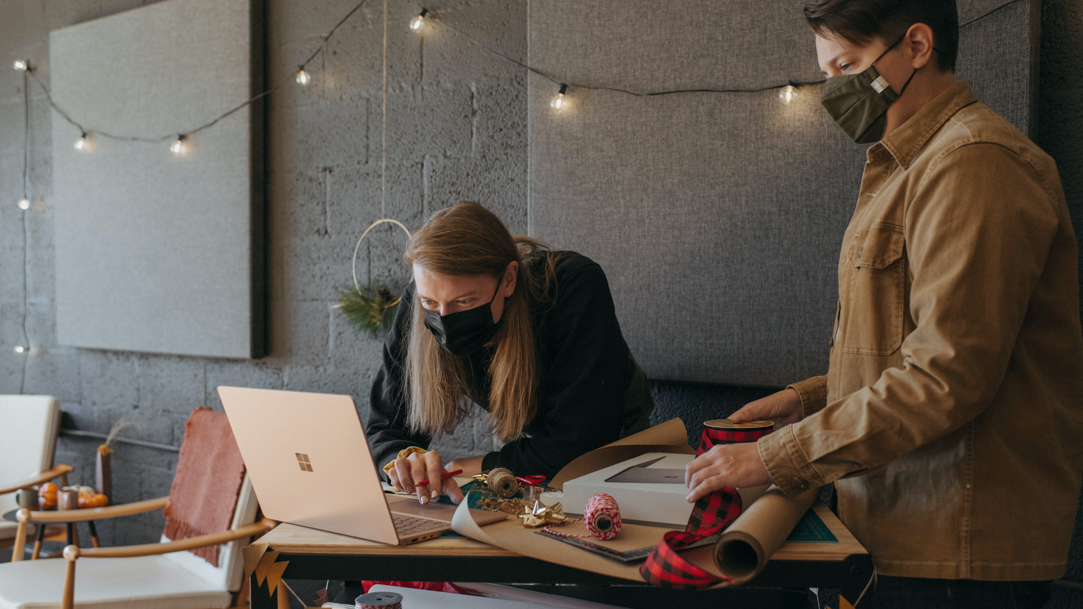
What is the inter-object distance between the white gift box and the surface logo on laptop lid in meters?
0.39

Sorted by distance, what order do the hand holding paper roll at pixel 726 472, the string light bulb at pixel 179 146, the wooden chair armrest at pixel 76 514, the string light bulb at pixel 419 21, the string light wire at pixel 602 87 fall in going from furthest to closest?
the string light bulb at pixel 179 146 < the string light bulb at pixel 419 21 < the wooden chair armrest at pixel 76 514 < the string light wire at pixel 602 87 < the hand holding paper roll at pixel 726 472

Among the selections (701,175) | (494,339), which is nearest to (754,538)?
(494,339)

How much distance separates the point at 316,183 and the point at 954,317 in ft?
7.67

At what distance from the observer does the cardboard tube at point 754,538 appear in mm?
861

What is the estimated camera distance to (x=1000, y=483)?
3.12 ft

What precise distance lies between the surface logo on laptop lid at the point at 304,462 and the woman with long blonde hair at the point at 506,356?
0.43 m

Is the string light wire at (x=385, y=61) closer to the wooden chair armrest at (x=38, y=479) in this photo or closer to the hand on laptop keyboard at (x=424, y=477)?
the hand on laptop keyboard at (x=424, y=477)

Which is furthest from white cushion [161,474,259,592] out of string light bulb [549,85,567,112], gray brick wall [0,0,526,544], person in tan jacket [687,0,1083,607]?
person in tan jacket [687,0,1083,607]

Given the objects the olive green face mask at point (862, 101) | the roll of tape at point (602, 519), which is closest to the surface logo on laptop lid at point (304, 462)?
the roll of tape at point (602, 519)

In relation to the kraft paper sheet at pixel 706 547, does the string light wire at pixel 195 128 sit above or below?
above

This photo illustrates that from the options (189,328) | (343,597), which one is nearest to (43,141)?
(189,328)

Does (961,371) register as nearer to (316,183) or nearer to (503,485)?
(503,485)

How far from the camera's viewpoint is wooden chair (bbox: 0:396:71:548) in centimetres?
291

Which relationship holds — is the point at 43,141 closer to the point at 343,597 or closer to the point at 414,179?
the point at 414,179
